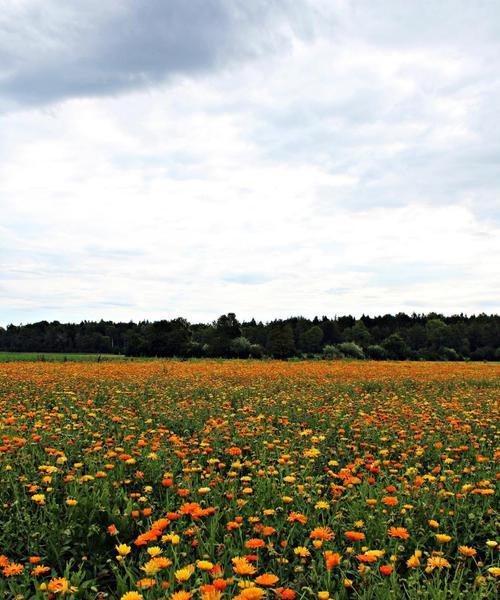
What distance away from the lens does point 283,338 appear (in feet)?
172

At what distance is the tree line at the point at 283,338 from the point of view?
5150cm

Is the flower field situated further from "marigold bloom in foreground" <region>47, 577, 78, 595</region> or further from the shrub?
the shrub

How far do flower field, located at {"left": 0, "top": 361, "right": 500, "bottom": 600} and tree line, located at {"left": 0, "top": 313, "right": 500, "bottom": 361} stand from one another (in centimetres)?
3420

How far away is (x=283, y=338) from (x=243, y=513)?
1946 inches

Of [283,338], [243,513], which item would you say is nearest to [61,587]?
[243,513]

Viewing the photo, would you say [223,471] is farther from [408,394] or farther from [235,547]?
[408,394]

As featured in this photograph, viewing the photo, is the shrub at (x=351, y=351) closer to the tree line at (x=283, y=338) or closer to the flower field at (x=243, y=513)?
the tree line at (x=283, y=338)

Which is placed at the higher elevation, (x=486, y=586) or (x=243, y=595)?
(x=243, y=595)

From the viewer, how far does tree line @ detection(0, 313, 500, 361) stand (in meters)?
51.5

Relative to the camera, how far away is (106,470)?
420 cm

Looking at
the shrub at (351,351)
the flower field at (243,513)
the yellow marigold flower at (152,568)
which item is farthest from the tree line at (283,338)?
the yellow marigold flower at (152,568)

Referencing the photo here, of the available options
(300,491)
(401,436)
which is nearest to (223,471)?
(300,491)

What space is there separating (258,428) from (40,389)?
6.25 m

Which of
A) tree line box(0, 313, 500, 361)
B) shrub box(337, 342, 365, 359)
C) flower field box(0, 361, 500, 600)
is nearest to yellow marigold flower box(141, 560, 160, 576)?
flower field box(0, 361, 500, 600)
